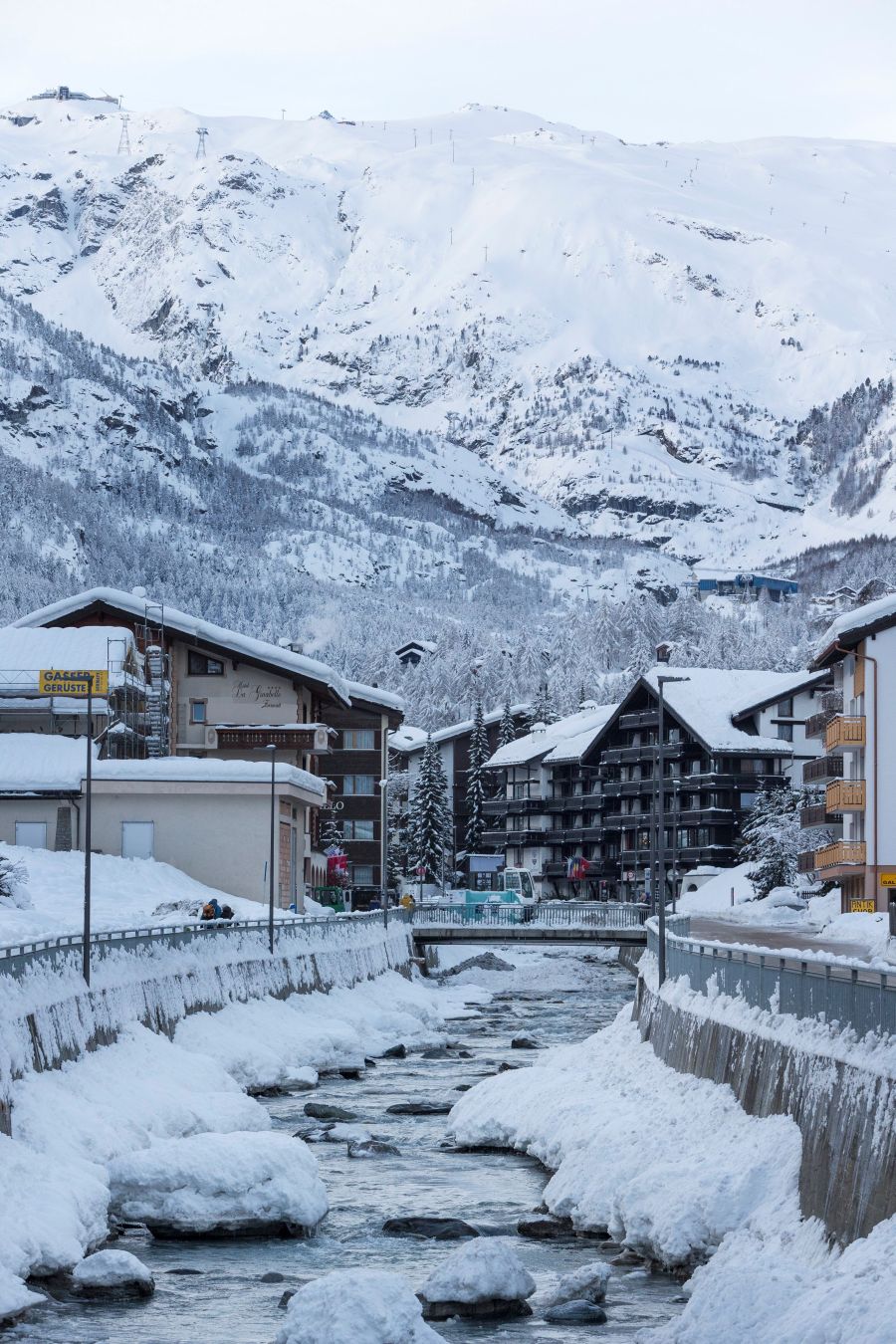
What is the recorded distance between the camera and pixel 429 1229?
32.0 m

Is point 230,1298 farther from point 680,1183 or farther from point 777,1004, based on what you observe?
point 777,1004

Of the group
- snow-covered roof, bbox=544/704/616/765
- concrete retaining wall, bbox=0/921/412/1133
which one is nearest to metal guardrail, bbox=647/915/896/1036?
concrete retaining wall, bbox=0/921/412/1133

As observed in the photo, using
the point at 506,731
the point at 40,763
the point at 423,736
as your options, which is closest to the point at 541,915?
the point at 40,763

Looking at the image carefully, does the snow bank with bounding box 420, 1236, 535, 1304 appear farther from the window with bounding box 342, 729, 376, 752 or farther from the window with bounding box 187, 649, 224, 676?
the window with bounding box 342, 729, 376, 752

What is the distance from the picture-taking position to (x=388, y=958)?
3450 inches

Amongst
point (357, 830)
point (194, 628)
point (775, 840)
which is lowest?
point (775, 840)

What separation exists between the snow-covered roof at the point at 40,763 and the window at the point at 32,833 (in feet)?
5.19

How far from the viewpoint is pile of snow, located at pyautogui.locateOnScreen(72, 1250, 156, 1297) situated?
27.6 m

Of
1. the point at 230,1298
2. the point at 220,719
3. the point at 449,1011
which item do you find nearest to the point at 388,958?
the point at 449,1011

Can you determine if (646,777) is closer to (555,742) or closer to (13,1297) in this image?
(555,742)

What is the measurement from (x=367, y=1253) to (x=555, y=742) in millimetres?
125528

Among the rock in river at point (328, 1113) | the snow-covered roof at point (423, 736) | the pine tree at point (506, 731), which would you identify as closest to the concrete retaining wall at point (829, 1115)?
the rock in river at point (328, 1113)

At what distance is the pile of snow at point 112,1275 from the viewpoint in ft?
90.5

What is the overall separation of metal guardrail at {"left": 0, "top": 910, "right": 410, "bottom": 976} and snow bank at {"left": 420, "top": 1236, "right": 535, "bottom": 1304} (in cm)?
1233
